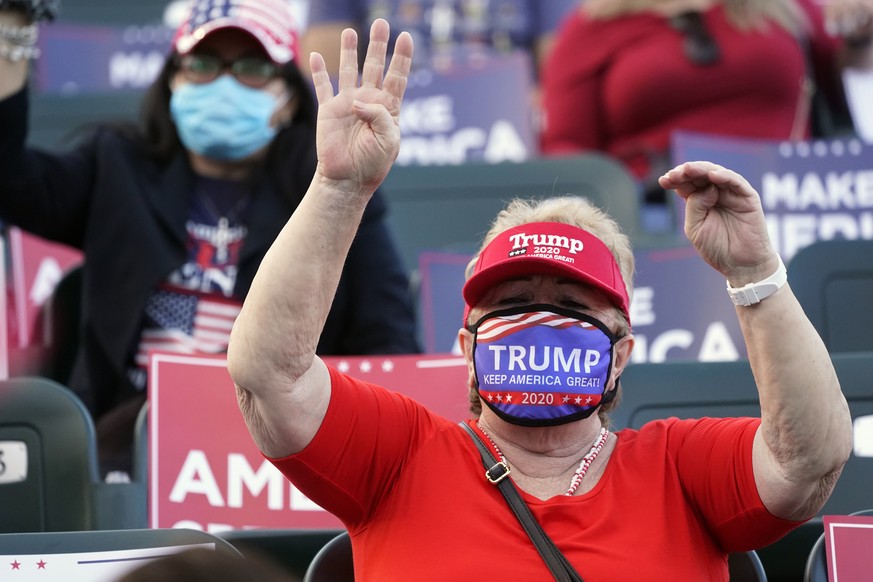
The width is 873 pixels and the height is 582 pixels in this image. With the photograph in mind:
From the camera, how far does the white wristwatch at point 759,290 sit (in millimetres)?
2285

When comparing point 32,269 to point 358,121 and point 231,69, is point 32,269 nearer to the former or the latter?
point 231,69

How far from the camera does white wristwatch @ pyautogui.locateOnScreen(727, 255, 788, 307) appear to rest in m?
2.29

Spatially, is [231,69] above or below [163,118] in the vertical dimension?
above

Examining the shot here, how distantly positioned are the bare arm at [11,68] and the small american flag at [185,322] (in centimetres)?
71

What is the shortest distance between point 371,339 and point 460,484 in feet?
5.02

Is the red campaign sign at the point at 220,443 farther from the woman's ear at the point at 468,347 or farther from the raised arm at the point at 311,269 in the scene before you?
the raised arm at the point at 311,269

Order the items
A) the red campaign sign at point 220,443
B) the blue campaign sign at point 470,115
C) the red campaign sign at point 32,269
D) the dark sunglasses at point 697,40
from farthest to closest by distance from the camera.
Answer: the blue campaign sign at point 470,115 → the dark sunglasses at point 697,40 → the red campaign sign at point 32,269 → the red campaign sign at point 220,443

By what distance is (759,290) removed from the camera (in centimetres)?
229

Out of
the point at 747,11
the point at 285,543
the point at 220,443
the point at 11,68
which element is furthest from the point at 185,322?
the point at 747,11

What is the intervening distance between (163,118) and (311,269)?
2.07m

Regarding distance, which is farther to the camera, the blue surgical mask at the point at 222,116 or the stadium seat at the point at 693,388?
the blue surgical mask at the point at 222,116

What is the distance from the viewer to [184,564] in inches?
53.2

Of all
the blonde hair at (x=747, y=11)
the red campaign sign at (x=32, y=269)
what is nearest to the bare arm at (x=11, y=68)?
the red campaign sign at (x=32, y=269)

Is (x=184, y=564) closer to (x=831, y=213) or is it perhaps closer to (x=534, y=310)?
(x=534, y=310)
